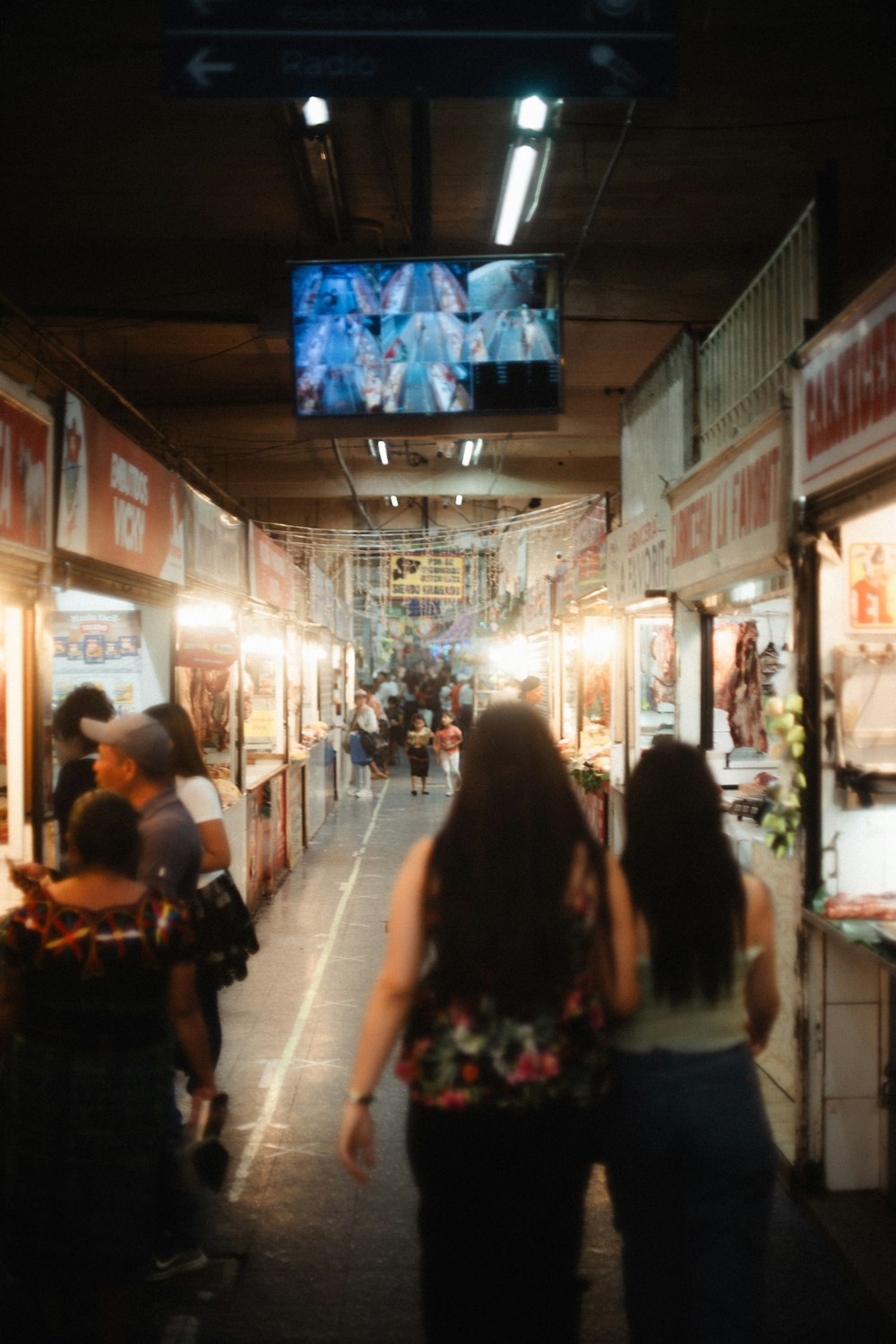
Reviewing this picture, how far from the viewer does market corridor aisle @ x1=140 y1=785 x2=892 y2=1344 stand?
12.1 feet

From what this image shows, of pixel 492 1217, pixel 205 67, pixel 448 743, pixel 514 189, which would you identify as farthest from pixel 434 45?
pixel 448 743

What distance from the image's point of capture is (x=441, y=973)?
2.48 m

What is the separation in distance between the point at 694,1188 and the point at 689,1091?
0.24 m

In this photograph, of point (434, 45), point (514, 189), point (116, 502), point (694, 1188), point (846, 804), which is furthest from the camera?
point (116, 502)

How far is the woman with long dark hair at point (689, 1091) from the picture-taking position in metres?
2.64

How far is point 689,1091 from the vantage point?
2658 millimetres

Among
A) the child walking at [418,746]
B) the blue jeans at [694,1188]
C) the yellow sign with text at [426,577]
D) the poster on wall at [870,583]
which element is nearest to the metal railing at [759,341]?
the poster on wall at [870,583]

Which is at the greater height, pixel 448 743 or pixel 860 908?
pixel 860 908

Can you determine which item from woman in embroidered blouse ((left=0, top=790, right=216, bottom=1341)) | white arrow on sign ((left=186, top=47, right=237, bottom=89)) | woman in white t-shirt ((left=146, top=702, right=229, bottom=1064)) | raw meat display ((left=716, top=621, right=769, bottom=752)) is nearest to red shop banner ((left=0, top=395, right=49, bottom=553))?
woman in white t-shirt ((left=146, top=702, right=229, bottom=1064))

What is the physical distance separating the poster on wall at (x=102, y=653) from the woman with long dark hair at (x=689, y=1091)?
596cm

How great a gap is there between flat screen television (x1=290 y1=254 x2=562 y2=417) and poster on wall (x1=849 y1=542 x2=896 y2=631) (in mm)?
2083

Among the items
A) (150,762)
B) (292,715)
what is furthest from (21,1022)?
(292,715)

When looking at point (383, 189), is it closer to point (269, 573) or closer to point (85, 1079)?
point (269, 573)

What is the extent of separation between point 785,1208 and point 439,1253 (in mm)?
2680
